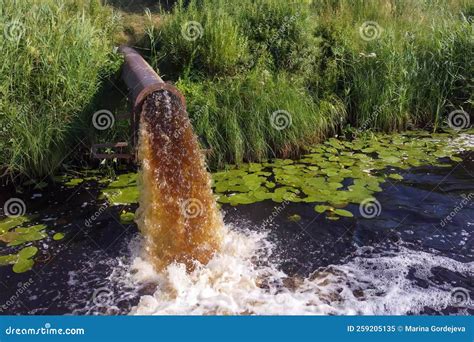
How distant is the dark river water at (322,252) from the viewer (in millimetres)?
4023

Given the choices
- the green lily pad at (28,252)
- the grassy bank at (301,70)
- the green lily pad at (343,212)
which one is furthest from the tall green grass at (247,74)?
the green lily pad at (28,252)

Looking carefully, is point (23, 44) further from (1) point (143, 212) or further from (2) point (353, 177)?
(2) point (353, 177)

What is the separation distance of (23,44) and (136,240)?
9.68 feet

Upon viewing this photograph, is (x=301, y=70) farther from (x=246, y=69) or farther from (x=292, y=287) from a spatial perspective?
(x=292, y=287)

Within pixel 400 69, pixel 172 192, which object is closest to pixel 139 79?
pixel 172 192

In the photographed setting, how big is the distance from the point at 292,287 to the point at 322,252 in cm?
65

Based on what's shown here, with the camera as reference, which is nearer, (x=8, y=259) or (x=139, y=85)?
(x=8, y=259)

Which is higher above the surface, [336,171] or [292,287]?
[336,171]

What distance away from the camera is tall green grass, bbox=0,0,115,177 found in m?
5.76

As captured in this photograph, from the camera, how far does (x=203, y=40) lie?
691 centimetres

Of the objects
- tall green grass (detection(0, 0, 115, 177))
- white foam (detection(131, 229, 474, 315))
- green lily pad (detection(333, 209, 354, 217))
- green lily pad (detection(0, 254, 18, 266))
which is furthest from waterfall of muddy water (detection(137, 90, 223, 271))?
tall green grass (detection(0, 0, 115, 177))

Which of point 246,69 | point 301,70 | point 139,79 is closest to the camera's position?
point 139,79

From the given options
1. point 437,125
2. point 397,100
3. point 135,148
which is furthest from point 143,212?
point 437,125

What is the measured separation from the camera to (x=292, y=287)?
165 inches
